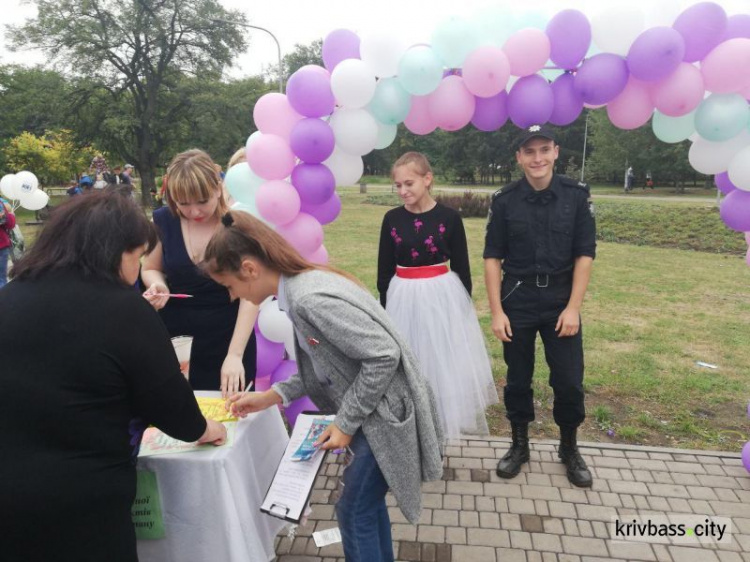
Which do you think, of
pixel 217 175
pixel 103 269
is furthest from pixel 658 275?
pixel 103 269

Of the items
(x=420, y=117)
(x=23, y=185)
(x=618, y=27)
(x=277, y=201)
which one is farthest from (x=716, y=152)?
(x=23, y=185)

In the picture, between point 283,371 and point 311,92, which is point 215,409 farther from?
point 311,92

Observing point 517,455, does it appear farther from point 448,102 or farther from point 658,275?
point 658,275

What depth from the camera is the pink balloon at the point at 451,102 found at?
10.4 ft

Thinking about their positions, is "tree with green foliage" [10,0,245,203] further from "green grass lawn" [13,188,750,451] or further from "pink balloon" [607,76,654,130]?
"pink balloon" [607,76,654,130]

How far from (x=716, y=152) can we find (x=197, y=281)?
301 centimetres

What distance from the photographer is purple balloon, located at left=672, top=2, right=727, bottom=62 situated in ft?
8.67

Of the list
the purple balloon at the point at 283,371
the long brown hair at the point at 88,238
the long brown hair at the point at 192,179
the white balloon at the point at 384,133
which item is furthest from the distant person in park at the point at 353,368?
the white balloon at the point at 384,133

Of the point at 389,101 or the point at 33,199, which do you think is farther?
the point at 33,199

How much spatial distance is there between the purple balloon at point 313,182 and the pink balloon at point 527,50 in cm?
130

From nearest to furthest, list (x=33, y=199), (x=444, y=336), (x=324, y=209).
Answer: (x=444, y=336) < (x=324, y=209) < (x=33, y=199)

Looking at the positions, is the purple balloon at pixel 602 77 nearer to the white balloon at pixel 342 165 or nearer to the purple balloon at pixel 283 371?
the white balloon at pixel 342 165

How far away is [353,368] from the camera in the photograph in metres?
1.71

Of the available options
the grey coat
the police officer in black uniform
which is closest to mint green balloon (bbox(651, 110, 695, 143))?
the police officer in black uniform
